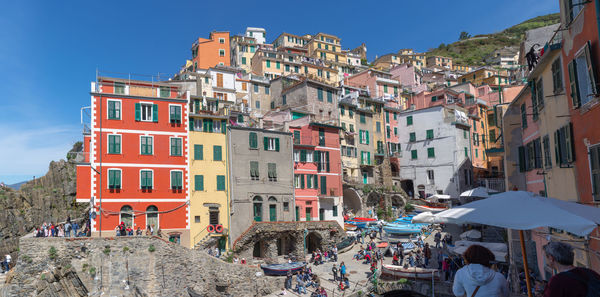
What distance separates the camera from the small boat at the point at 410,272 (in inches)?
1023

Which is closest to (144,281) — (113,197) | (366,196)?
(113,197)

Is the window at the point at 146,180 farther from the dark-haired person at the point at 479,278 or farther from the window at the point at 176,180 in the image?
the dark-haired person at the point at 479,278

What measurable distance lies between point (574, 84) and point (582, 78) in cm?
53

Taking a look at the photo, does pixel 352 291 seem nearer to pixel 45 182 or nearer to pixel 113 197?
pixel 113 197

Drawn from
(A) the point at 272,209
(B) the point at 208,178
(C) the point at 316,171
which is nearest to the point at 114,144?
(B) the point at 208,178

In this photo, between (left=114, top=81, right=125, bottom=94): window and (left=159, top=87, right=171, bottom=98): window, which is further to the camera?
(left=159, top=87, right=171, bottom=98): window

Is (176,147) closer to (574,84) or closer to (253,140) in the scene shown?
(253,140)

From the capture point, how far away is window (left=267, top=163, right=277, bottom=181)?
4144 centimetres

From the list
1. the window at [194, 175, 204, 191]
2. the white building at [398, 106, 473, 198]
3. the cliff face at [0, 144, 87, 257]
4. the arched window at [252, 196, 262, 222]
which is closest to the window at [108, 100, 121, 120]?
the window at [194, 175, 204, 191]

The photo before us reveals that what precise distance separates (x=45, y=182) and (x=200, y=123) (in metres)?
27.3

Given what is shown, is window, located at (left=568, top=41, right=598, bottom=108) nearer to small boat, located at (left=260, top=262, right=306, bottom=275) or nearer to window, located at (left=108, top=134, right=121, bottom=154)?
small boat, located at (left=260, top=262, right=306, bottom=275)

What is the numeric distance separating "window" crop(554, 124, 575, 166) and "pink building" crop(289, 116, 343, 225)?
28.6 m

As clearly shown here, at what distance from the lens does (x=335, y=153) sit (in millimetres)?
48875

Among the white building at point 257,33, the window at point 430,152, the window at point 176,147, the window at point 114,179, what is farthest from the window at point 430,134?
the white building at point 257,33
